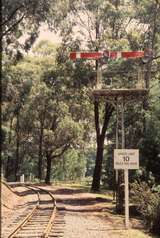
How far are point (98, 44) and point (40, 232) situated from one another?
98.5ft

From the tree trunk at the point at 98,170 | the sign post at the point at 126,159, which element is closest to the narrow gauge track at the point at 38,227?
the sign post at the point at 126,159

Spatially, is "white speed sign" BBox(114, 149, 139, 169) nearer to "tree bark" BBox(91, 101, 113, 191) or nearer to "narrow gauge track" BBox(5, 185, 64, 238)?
"narrow gauge track" BBox(5, 185, 64, 238)

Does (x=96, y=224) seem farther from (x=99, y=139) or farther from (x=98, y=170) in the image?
(x=99, y=139)

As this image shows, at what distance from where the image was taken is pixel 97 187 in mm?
46969

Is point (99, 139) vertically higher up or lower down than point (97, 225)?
higher up

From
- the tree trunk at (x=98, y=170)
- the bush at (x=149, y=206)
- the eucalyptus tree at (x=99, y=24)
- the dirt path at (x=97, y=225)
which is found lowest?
the dirt path at (x=97, y=225)

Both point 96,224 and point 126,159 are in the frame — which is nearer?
point 126,159

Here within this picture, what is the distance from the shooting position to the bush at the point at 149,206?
2075cm

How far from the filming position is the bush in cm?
2075

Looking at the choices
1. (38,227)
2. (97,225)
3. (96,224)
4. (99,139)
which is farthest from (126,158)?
(99,139)

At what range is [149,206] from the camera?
21672mm

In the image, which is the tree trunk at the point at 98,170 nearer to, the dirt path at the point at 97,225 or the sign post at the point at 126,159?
the dirt path at the point at 97,225

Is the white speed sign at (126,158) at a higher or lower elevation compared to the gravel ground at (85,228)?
higher

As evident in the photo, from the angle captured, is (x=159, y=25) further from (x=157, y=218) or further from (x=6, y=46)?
(x=157, y=218)
